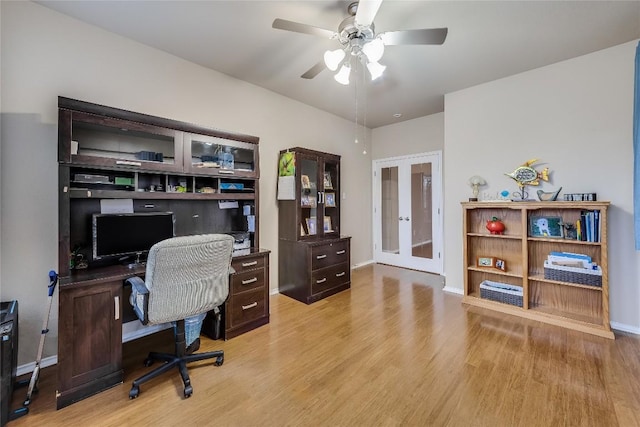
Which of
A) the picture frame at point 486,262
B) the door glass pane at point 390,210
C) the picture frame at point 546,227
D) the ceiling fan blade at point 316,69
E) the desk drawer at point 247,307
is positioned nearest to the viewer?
the ceiling fan blade at point 316,69

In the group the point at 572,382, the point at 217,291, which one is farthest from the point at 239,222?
the point at 572,382

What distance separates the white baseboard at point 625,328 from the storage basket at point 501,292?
804 mm

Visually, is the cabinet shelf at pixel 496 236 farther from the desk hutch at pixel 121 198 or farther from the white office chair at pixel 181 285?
the white office chair at pixel 181 285

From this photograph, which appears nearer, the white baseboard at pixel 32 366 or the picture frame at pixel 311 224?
the white baseboard at pixel 32 366

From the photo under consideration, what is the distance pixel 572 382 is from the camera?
6.34 ft

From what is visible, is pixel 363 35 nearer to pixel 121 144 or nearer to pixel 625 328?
pixel 121 144

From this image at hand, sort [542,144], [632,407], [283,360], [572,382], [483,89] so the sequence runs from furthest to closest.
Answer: [483,89] < [542,144] < [283,360] < [572,382] < [632,407]

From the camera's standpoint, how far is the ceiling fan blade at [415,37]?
183cm

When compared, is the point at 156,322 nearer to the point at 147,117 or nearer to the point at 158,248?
the point at 158,248

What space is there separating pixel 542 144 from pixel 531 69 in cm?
89

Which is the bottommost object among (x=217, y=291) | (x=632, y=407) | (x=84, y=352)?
(x=632, y=407)

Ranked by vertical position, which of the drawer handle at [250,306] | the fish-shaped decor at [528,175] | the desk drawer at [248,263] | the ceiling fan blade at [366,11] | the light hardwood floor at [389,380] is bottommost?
the light hardwood floor at [389,380]

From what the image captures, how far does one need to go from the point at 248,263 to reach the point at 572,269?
10.9 ft

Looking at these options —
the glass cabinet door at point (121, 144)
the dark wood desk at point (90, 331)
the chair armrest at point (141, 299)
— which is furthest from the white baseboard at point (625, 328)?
the glass cabinet door at point (121, 144)
